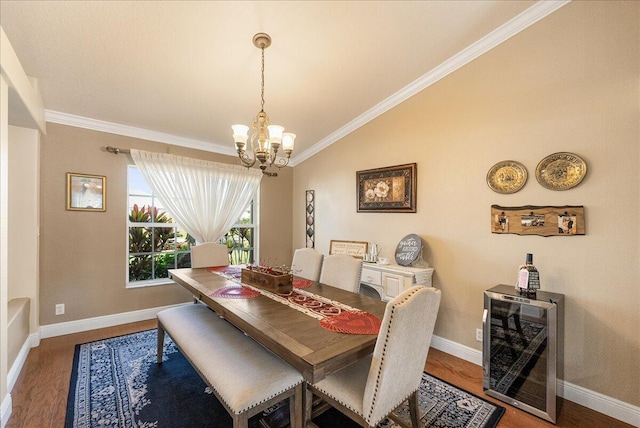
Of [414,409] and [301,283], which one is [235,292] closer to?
[301,283]

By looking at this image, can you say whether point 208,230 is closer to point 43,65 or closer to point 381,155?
point 43,65

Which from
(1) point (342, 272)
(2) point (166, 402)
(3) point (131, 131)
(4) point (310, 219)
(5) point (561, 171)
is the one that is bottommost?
(2) point (166, 402)

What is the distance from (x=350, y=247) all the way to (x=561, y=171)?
225cm

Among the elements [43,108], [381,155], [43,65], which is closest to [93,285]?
[43,108]

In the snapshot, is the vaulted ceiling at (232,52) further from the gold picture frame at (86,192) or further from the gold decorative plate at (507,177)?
the gold decorative plate at (507,177)

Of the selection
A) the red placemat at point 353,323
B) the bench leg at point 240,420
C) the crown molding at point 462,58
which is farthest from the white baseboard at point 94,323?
the crown molding at point 462,58

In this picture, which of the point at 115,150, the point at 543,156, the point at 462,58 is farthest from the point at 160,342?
the point at 462,58

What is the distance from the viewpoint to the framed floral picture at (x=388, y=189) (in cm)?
304

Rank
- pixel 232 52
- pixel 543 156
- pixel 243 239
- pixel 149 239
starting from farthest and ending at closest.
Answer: pixel 243 239 < pixel 149 239 < pixel 232 52 < pixel 543 156

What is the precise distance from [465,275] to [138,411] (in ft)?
9.17

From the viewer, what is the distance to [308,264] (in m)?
2.78

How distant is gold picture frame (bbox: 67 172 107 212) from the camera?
2984mm

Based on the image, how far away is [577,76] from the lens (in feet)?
6.72

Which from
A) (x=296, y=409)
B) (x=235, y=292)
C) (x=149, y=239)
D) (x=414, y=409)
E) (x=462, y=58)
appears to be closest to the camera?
(x=296, y=409)
